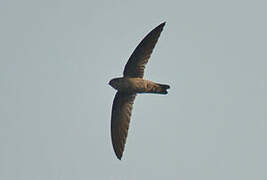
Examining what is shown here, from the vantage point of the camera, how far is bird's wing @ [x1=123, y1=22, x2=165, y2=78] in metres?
14.1

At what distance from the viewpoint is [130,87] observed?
45.6 feet

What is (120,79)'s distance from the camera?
13875 mm

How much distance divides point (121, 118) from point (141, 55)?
1.66 meters

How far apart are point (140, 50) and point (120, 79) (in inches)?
37.3

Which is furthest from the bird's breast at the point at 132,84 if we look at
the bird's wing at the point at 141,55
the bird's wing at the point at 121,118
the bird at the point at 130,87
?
the bird's wing at the point at 121,118

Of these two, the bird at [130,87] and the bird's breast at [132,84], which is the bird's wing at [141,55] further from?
the bird's breast at [132,84]

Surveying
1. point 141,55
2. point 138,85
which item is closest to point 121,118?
point 138,85

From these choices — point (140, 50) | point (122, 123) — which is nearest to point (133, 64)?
point (140, 50)

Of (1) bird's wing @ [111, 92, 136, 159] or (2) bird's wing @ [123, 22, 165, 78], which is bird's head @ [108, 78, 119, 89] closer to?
(2) bird's wing @ [123, 22, 165, 78]

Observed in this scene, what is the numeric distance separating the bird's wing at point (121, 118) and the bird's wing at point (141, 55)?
0.60 m

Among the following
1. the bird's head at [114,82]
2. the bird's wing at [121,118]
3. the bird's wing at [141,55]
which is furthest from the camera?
the bird's wing at [121,118]

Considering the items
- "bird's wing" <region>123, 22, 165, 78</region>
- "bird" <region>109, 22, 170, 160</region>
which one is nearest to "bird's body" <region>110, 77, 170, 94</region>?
"bird" <region>109, 22, 170, 160</region>

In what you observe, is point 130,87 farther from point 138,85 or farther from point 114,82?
point 114,82

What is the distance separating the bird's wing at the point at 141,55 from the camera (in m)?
14.1
